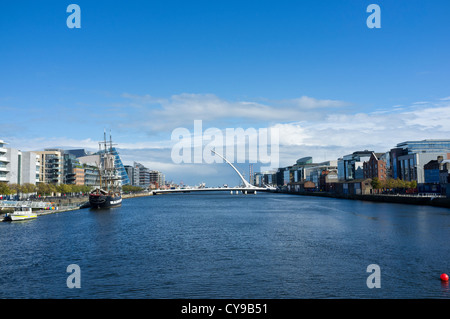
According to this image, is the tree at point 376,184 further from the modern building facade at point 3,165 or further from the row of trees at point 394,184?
the modern building facade at point 3,165

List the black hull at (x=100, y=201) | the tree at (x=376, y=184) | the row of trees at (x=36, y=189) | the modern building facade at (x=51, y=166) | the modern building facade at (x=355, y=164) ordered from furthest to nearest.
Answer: the modern building facade at (x=355, y=164)
the modern building facade at (x=51, y=166)
the tree at (x=376, y=184)
the black hull at (x=100, y=201)
the row of trees at (x=36, y=189)

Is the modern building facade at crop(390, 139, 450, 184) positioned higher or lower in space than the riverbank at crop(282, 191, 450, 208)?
higher

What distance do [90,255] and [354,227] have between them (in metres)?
31.0

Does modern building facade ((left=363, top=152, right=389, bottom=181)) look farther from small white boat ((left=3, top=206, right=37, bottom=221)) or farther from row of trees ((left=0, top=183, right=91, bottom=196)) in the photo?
small white boat ((left=3, top=206, right=37, bottom=221))

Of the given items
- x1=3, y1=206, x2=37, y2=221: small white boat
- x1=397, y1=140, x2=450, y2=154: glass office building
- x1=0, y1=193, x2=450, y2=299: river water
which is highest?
x1=397, y1=140, x2=450, y2=154: glass office building

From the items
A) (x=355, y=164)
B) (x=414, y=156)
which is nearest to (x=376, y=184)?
(x=414, y=156)

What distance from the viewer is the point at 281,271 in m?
24.6

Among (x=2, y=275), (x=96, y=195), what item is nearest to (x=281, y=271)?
(x=2, y=275)

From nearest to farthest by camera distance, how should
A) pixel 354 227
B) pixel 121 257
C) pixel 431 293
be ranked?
pixel 431 293, pixel 121 257, pixel 354 227

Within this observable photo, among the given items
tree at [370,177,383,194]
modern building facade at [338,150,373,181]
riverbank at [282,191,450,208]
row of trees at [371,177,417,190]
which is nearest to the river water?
riverbank at [282,191,450,208]

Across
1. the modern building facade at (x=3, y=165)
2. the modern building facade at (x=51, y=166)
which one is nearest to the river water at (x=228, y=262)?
the modern building facade at (x=3, y=165)
